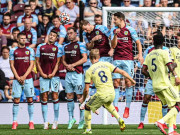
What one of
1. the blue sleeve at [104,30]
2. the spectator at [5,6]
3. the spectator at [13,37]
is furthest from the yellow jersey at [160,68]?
the spectator at [5,6]

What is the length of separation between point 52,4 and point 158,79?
8.26 metres

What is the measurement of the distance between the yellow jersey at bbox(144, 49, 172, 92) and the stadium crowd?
3.89 m

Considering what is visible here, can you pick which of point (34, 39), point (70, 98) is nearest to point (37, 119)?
point (70, 98)

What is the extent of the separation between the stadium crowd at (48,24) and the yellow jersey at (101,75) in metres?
3.51

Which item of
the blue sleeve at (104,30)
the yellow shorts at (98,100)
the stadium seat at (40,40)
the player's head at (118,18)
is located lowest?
the yellow shorts at (98,100)

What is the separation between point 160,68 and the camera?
9375 mm

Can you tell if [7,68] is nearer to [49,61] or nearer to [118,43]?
[49,61]

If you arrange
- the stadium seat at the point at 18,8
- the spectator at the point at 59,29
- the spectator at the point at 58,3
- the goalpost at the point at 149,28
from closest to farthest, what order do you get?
the goalpost at the point at 149,28 → the spectator at the point at 59,29 → the spectator at the point at 58,3 → the stadium seat at the point at 18,8

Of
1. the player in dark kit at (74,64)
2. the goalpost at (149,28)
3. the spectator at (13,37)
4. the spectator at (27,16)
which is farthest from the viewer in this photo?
the spectator at (27,16)

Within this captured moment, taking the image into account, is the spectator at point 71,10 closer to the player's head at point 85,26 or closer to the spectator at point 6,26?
the spectator at point 6,26

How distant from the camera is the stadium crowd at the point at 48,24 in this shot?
1378 cm

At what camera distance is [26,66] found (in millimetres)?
11953

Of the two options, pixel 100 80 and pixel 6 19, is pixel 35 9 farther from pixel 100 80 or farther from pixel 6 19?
pixel 100 80

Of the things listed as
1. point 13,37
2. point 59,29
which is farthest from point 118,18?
point 13,37
